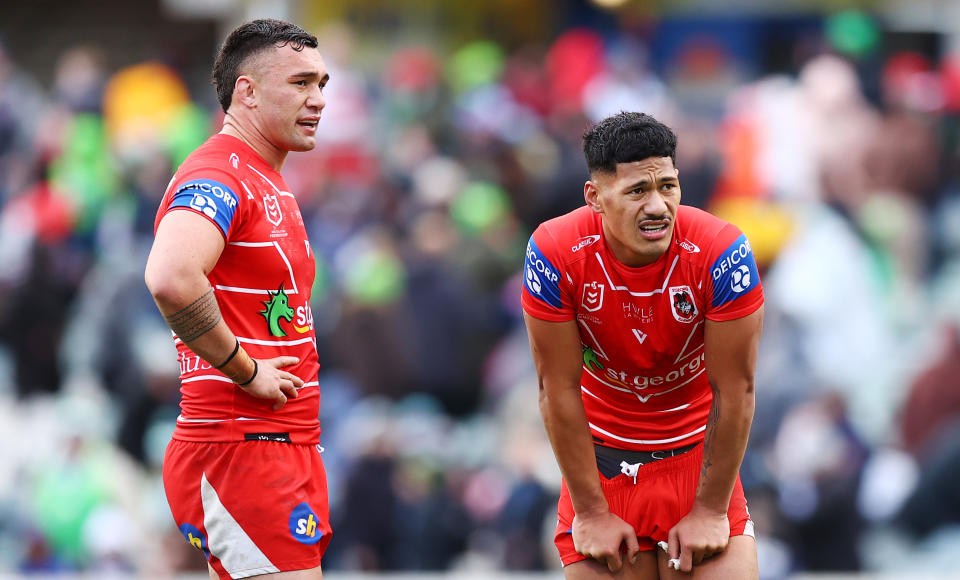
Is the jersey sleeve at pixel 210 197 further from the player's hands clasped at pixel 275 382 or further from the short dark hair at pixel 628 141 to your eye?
the short dark hair at pixel 628 141

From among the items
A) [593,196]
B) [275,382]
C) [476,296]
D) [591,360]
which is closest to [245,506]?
[275,382]

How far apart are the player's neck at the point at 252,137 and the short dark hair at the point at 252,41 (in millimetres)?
62

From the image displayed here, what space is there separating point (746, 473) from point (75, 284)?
6305mm

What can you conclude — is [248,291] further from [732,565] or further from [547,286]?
[732,565]

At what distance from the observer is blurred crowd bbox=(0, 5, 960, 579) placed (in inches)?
358

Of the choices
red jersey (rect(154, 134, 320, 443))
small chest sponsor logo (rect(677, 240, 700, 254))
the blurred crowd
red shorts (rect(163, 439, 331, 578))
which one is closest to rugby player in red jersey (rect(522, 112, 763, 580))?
small chest sponsor logo (rect(677, 240, 700, 254))

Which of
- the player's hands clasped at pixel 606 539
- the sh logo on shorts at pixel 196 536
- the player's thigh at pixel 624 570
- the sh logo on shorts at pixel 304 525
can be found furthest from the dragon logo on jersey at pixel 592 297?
the sh logo on shorts at pixel 196 536

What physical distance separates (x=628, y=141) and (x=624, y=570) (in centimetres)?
161

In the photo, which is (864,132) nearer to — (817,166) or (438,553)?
(817,166)

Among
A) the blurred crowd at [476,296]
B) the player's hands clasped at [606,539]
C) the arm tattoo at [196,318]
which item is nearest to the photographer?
the arm tattoo at [196,318]

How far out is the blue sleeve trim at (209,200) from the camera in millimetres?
4164

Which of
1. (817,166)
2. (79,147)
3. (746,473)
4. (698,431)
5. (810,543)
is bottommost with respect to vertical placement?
Result: (810,543)

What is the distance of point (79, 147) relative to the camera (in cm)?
1253

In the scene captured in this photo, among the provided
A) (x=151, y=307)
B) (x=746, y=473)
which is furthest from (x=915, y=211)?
(x=151, y=307)
